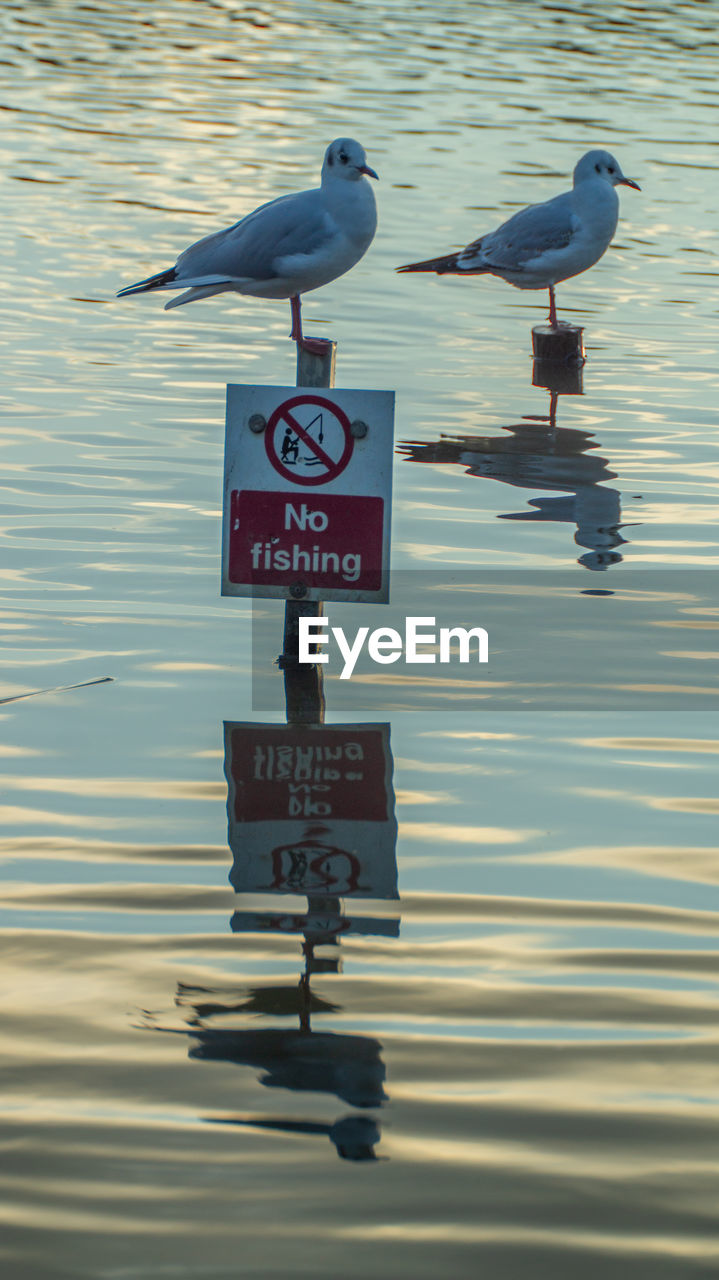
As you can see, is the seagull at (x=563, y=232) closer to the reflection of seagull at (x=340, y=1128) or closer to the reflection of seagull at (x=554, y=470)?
the reflection of seagull at (x=554, y=470)

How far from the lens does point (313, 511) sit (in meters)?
5.10

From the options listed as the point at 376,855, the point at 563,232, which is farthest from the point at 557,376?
the point at 376,855

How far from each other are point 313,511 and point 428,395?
5266 mm

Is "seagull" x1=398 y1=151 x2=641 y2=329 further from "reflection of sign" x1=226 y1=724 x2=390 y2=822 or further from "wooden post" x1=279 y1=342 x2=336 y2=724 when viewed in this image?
"reflection of sign" x1=226 y1=724 x2=390 y2=822

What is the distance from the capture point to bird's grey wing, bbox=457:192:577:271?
11.0 m

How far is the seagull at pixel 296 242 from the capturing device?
690 cm

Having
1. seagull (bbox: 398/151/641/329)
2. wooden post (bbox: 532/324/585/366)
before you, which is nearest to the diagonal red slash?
wooden post (bbox: 532/324/585/366)

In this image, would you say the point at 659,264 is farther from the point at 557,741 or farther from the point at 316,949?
the point at 316,949

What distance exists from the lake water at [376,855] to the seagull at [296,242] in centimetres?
108

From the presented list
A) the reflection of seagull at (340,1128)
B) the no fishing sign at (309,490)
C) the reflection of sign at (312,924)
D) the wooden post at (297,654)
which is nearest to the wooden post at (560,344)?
the wooden post at (297,654)

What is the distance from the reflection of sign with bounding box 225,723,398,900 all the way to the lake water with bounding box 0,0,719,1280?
0.02m

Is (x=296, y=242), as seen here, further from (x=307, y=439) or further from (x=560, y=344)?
(x=560, y=344)

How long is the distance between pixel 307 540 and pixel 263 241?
2454 millimetres

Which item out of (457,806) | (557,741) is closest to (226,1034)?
(457,806)
